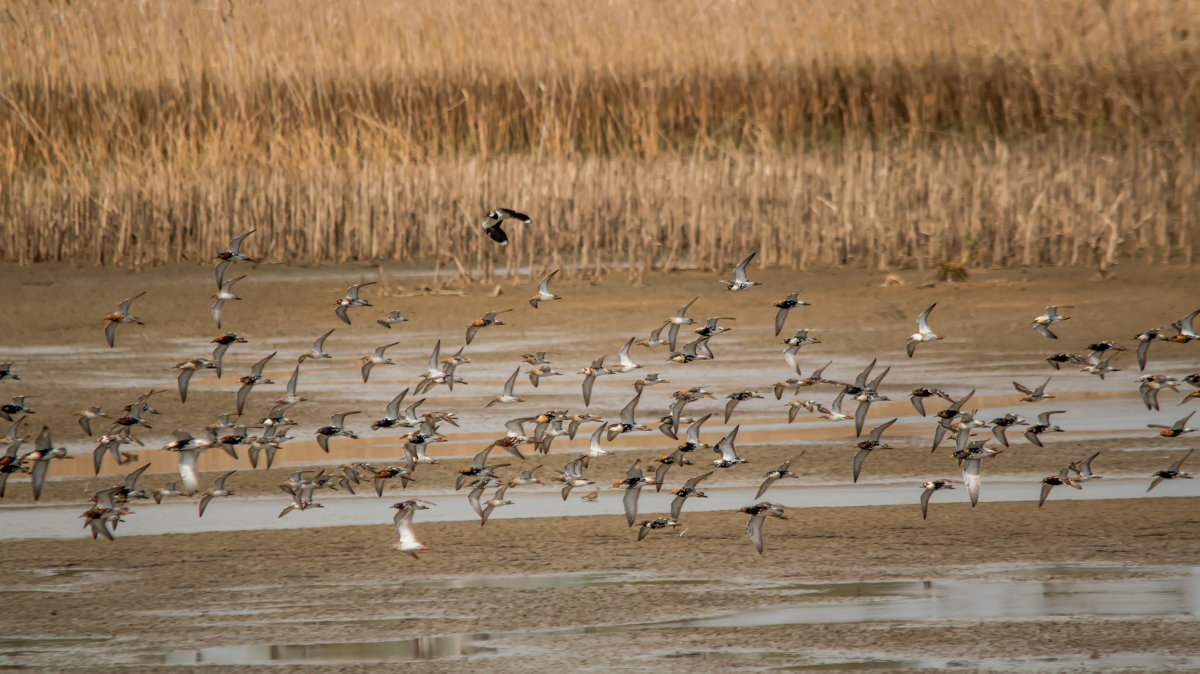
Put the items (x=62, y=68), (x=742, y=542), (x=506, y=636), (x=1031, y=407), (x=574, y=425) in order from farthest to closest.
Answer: (x=62, y=68)
(x=1031, y=407)
(x=574, y=425)
(x=742, y=542)
(x=506, y=636)

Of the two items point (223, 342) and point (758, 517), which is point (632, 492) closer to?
point (758, 517)

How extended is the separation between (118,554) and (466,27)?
17.1 m

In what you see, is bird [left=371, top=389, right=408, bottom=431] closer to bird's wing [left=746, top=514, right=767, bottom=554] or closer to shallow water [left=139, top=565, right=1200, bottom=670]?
shallow water [left=139, top=565, right=1200, bottom=670]

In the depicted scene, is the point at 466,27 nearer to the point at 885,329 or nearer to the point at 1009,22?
the point at 1009,22

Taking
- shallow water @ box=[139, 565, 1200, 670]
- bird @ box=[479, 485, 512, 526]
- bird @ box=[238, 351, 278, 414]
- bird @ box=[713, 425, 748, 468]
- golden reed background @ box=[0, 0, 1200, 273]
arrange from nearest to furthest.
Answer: shallow water @ box=[139, 565, 1200, 670], bird @ box=[479, 485, 512, 526], bird @ box=[713, 425, 748, 468], bird @ box=[238, 351, 278, 414], golden reed background @ box=[0, 0, 1200, 273]

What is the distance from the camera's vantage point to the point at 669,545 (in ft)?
29.3

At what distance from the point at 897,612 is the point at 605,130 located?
56.0 feet

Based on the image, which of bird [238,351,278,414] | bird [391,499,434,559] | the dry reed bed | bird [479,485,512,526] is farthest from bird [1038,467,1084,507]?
the dry reed bed

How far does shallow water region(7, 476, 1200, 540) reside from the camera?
31.8 feet

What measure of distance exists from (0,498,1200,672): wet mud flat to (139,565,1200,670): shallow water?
16 mm

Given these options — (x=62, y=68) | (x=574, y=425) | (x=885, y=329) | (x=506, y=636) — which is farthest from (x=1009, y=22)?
(x=506, y=636)

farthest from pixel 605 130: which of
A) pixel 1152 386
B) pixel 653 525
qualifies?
pixel 653 525

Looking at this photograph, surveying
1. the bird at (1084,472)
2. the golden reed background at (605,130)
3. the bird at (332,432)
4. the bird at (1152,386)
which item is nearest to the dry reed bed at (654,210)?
the golden reed background at (605,130)

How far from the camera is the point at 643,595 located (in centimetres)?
788
